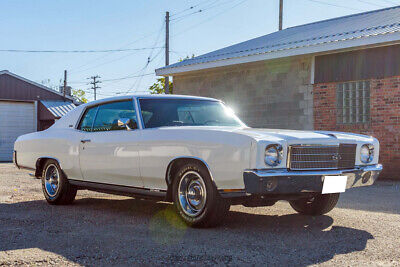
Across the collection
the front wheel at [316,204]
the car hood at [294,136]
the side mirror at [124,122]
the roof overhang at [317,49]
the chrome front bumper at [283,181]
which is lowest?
the front wheel at [316,204]

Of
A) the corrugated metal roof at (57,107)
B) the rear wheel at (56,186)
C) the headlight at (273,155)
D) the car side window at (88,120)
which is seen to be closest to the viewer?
the headlight at (273,155)

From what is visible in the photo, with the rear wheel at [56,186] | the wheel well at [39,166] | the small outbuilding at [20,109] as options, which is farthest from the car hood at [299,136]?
the small outbuilding at [20,109]

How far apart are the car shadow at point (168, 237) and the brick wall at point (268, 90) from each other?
8.17 meters

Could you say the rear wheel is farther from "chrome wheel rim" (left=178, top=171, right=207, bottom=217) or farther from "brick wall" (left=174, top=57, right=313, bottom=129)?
"brick wall" (left=174, top=57, right=313, bottom=129)

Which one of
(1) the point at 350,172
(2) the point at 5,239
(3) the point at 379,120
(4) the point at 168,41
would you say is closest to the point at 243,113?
(3) the point at 379,120

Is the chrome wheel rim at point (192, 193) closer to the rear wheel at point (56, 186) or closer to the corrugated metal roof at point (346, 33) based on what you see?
the rear wheel at point (56, 186)

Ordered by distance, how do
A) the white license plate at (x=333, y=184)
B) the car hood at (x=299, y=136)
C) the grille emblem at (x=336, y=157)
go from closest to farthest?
1. the car hood at (x=299, y=136)
2. the white license plate at (x=333, y=184)
3. the grille emblem at (x=336, y=157)

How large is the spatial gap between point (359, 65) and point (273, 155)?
28.5ft

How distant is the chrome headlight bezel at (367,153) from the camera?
5.83m

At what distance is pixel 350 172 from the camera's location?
550cm

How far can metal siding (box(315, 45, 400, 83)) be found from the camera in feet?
39.9

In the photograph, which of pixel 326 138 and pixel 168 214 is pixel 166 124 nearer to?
pixel 168 214

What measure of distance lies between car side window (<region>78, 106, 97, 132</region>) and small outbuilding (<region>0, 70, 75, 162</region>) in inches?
932

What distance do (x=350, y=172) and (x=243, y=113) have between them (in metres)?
10.5
